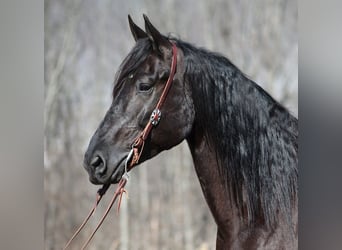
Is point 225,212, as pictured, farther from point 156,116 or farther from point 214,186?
point 156,116

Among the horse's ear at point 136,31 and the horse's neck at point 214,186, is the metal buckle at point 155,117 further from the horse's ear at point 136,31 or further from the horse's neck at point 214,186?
the horse's ear at point 136,31

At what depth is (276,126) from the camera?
A: 4.67ft

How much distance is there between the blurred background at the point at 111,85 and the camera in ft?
4.84

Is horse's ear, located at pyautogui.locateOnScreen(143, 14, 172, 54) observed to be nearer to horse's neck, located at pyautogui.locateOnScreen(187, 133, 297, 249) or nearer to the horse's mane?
the horse's mane

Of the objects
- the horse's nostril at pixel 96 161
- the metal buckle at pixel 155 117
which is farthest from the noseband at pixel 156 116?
the horse's nostril at pixel 96 161

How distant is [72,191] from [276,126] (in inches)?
28.2

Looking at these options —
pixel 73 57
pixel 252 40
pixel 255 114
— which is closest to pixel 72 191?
pixel 73 57

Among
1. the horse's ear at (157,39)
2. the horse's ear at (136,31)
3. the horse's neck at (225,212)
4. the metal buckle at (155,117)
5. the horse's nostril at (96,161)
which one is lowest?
the horse's neck at (225,212)

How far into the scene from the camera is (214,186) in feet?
4.68

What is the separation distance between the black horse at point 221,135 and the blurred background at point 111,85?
0.08 m

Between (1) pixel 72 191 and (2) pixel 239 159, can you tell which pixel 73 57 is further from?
(2) pixel 239 159

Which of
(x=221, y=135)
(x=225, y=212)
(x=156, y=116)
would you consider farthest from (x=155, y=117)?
(x=225, y=212)

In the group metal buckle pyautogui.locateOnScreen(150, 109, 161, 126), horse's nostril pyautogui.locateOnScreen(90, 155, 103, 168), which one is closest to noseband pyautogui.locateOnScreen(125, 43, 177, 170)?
metal buckle pyautogui.locateOnScreen(150, 109, 161, 126)

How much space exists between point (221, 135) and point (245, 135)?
3.1 inches
